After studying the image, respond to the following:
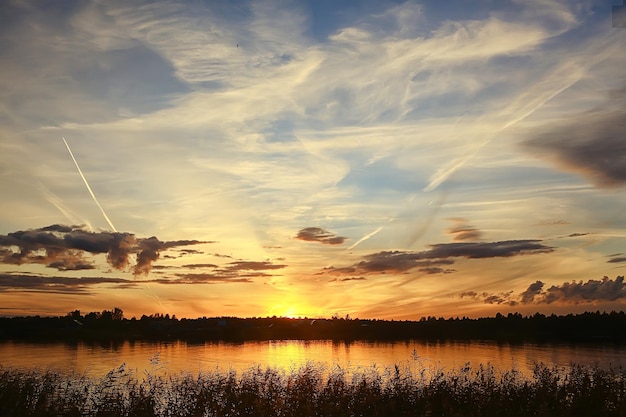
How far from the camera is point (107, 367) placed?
236ft

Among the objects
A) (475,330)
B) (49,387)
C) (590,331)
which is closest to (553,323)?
(590,331)

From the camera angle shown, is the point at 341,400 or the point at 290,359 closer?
the point at 341,400

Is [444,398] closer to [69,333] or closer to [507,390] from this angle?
[507,390]

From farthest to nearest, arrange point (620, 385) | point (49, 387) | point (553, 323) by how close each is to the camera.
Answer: point (553, 323), point (49, 387), point (620, 385)

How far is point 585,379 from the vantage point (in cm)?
3241

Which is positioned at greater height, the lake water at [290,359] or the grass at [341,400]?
the grass at [341,400]

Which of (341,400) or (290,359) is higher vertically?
(341,400)

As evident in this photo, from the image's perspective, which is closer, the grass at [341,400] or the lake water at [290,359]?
the grass at [341,400]

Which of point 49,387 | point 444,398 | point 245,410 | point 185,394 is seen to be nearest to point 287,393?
point 245,410

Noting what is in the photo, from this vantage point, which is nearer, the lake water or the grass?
the grass

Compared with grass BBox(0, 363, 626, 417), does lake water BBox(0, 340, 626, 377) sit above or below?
below

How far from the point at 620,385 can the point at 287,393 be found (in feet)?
63.1

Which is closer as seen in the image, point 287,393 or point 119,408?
point 119,408

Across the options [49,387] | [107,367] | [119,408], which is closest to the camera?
[119,408]
